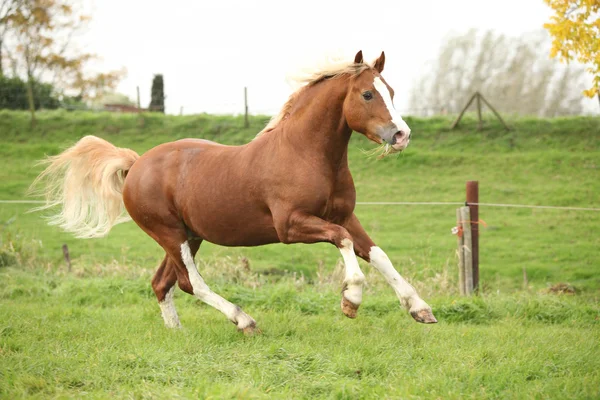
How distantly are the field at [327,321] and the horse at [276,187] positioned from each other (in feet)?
1.74

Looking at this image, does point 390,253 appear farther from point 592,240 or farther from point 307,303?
point 307,303

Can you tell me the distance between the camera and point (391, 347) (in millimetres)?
5137

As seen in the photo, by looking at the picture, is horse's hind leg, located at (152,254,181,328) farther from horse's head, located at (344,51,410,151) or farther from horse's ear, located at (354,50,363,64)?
horse's ear, located at (354,50,363,64)

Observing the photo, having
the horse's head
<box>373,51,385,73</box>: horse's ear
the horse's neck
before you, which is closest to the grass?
the horse's neck

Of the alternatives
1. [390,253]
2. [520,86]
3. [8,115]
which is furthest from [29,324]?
[520,86]

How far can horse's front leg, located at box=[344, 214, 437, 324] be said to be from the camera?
16.3ft

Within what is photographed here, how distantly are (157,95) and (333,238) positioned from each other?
23.4 meters

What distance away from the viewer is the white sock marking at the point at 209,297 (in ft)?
18.7

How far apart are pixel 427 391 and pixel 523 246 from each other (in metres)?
9.65

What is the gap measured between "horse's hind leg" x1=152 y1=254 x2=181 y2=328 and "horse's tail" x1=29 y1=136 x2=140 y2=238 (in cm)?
85

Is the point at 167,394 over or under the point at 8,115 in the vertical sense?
under

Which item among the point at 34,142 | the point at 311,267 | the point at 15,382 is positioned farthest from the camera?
the point at 34,142

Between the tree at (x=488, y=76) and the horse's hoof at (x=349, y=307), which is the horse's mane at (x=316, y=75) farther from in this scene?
the tree at (x=488, y=76)

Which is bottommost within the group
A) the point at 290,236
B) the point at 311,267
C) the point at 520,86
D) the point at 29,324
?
the point at 311,267
